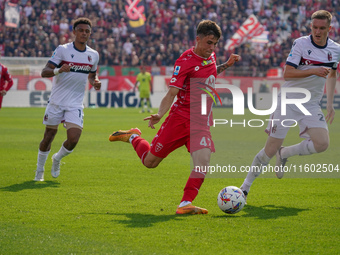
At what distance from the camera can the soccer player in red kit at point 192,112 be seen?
647 cm

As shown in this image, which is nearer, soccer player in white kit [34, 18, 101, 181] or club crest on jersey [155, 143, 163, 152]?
club crest on jersey [155, 143, 163, 152]

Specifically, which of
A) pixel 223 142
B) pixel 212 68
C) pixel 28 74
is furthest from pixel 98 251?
pixel 28 74

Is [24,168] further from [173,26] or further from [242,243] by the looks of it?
[173,26]

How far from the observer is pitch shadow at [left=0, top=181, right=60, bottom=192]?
8.23 metres

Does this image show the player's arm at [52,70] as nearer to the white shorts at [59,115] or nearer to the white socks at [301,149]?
the white shorts at [59,115]

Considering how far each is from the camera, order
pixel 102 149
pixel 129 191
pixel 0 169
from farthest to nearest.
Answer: pixel 102 149
pixel 0 169
pixel 129 191

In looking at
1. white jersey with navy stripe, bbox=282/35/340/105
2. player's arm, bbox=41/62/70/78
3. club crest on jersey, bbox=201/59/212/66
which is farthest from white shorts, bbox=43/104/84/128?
white jersey with navy stripe, bbox=282/35/340/105

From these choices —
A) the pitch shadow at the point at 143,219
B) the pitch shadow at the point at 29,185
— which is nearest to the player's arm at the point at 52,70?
the pitch shadow at the point at 29,185

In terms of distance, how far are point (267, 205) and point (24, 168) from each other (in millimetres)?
5290

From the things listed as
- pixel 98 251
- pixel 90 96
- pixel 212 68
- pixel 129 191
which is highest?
pixel 212 68

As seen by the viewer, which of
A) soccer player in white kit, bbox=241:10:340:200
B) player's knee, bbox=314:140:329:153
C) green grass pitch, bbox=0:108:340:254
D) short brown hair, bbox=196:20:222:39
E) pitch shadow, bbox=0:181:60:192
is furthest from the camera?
pitch shadow, bbox=0:181:60:192

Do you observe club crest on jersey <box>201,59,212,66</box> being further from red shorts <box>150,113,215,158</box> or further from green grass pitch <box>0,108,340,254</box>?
green grass pitch <box>0,108,340,254</box>

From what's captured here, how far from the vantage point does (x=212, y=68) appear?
674 centimetres

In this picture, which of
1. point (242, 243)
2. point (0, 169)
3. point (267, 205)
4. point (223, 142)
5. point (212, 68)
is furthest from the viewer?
point (223, 142)
